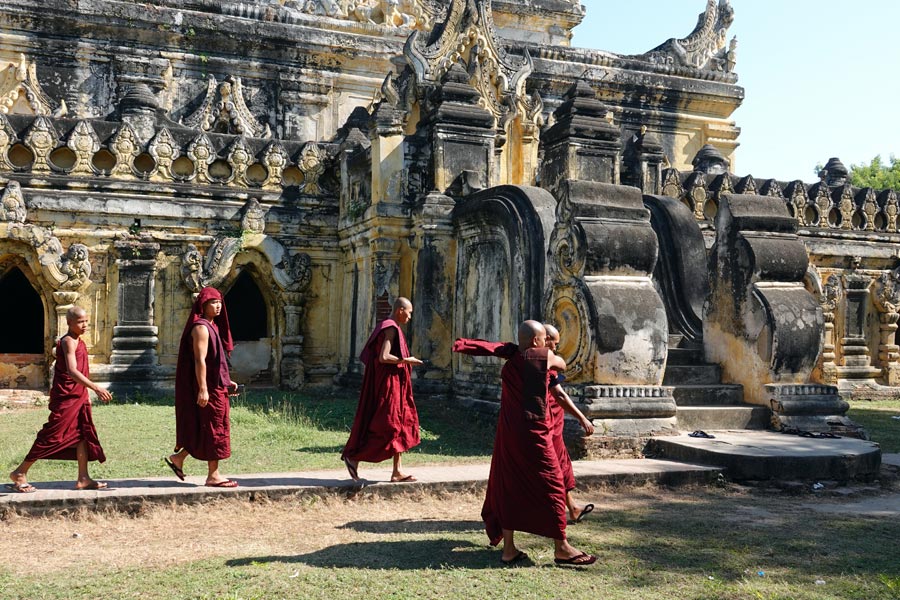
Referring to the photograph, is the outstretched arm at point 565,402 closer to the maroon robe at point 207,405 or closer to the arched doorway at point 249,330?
the maroon robe at point 207,405

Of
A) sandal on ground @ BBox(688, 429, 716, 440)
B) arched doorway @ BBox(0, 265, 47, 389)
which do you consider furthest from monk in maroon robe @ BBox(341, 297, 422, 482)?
arched doorway @ BBox(0, 265, 47, 389)

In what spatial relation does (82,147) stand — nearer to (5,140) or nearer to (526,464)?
(5,140)

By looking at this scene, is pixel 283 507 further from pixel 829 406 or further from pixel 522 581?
pixel 829 406

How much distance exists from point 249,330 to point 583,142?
6208 millimetres

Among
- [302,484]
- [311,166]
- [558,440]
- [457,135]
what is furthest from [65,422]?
[311,166]

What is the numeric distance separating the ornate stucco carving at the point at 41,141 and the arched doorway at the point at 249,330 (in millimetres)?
3320

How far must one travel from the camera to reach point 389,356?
802 cm

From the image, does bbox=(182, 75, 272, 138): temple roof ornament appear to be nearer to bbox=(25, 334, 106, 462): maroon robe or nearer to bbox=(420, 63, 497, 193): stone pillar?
bbox=(420, 63, 497, 193): stone pillar

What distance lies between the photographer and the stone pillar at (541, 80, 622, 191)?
1377cm

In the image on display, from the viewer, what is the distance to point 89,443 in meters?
7.26

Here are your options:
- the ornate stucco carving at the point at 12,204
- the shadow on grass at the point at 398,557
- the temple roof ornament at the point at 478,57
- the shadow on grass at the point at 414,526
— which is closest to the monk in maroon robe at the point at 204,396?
the shadow on grass at the point at 414,526

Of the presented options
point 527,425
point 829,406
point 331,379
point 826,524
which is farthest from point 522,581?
point 331,379

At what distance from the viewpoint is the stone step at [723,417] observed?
1028cm

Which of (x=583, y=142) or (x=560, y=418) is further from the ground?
(x=583, y=142)
